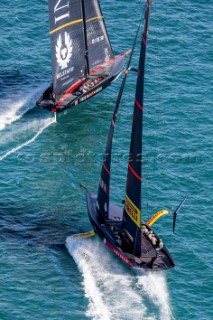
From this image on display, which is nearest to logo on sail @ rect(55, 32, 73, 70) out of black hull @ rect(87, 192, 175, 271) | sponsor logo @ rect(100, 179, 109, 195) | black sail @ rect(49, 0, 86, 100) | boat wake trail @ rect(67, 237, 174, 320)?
black sail @ rect(49, 0, 86, 100)

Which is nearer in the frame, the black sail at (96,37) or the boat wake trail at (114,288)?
the boat wake trail at (114,288)

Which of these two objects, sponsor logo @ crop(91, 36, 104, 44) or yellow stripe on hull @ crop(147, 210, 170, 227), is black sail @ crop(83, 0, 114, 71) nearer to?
sponsor logo @ crop(91, 36, 104, 44)

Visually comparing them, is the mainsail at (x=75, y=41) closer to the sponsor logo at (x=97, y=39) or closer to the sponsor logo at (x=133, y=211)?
the sponsor logo at (x=97, y=39)

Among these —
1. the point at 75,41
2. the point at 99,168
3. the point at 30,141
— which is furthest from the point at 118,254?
the point at 75,41

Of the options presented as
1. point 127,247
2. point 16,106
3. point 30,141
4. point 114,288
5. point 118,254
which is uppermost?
point 16,106

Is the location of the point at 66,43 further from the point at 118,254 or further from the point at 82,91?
the point at 118,254

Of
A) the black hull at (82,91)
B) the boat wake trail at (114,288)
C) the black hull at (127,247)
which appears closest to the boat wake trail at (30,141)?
the black hull at (82,91)
